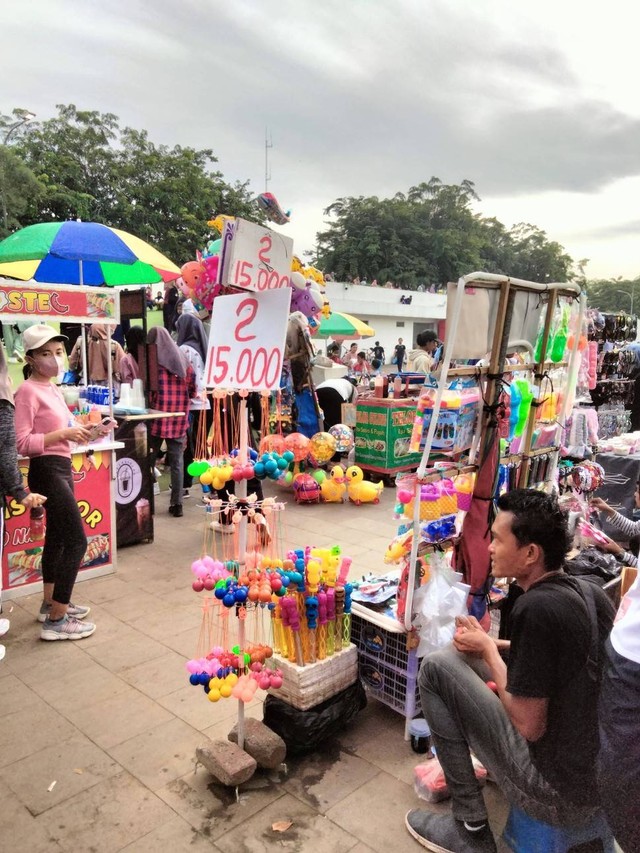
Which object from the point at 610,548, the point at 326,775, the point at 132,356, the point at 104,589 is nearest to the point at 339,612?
the point at 326,775

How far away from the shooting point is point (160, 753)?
8.94ft

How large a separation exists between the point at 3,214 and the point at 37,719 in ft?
69.8

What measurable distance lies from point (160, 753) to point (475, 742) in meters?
1.42

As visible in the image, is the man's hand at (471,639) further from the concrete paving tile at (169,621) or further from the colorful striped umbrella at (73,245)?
the colorful striped umbrella at (73,245)

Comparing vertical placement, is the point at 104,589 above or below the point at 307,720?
below

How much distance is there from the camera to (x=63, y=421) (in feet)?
12.2

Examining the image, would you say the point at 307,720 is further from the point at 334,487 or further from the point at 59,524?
the point at 334,487

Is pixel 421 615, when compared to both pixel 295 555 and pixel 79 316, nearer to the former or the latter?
pixel 295 555

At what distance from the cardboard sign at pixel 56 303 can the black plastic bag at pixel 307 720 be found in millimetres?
2825

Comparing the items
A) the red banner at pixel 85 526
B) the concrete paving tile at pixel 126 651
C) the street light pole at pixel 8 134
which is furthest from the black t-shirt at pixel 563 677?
the street light pole at pixel 8 134

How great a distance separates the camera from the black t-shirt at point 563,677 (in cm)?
181

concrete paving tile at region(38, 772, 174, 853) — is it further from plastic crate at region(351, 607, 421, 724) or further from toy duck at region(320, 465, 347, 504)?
toy duck at region(320, 465, 347, 504)

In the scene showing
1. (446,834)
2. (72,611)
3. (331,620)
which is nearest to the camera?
(446,834)

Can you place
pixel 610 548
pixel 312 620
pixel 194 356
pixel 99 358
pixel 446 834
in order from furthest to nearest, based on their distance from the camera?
Result: pixel 99 358 → pixel 194 356 → pixel 610 548 → pixel 312 620 → pixel 446 834
